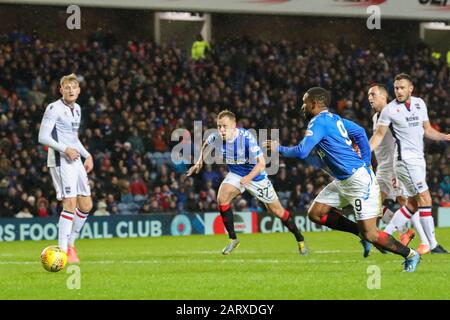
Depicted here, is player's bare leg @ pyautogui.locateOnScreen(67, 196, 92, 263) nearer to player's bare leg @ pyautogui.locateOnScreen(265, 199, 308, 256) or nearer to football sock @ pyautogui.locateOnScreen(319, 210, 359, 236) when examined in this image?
player's bare leg @ pyautogui.locateOnScreen(265, 199, 308, 256)

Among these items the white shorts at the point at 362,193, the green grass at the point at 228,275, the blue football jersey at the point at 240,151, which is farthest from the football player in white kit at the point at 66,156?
the white shorts at the point at 362,193

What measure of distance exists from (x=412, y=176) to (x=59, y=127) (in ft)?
15.7

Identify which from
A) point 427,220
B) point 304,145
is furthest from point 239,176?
point 304,145

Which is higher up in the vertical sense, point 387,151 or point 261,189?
point 387,151

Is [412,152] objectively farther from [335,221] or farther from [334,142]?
[334,142]

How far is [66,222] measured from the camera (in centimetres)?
1285

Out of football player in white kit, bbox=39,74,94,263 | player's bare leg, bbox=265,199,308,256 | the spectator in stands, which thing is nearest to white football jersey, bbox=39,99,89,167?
football player in white kit, bbox=39,74,94,263

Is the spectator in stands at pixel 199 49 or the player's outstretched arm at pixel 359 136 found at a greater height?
the spectator in stands at pixel 199 49

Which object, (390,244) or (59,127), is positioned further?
(59,127)

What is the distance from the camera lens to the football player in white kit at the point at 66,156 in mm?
12867

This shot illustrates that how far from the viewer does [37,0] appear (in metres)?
25.7

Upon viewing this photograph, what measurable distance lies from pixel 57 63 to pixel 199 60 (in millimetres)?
5133

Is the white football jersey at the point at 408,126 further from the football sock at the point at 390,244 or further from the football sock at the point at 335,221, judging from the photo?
the football sock at the point at 390,244

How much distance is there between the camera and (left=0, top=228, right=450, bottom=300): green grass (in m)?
9.06
